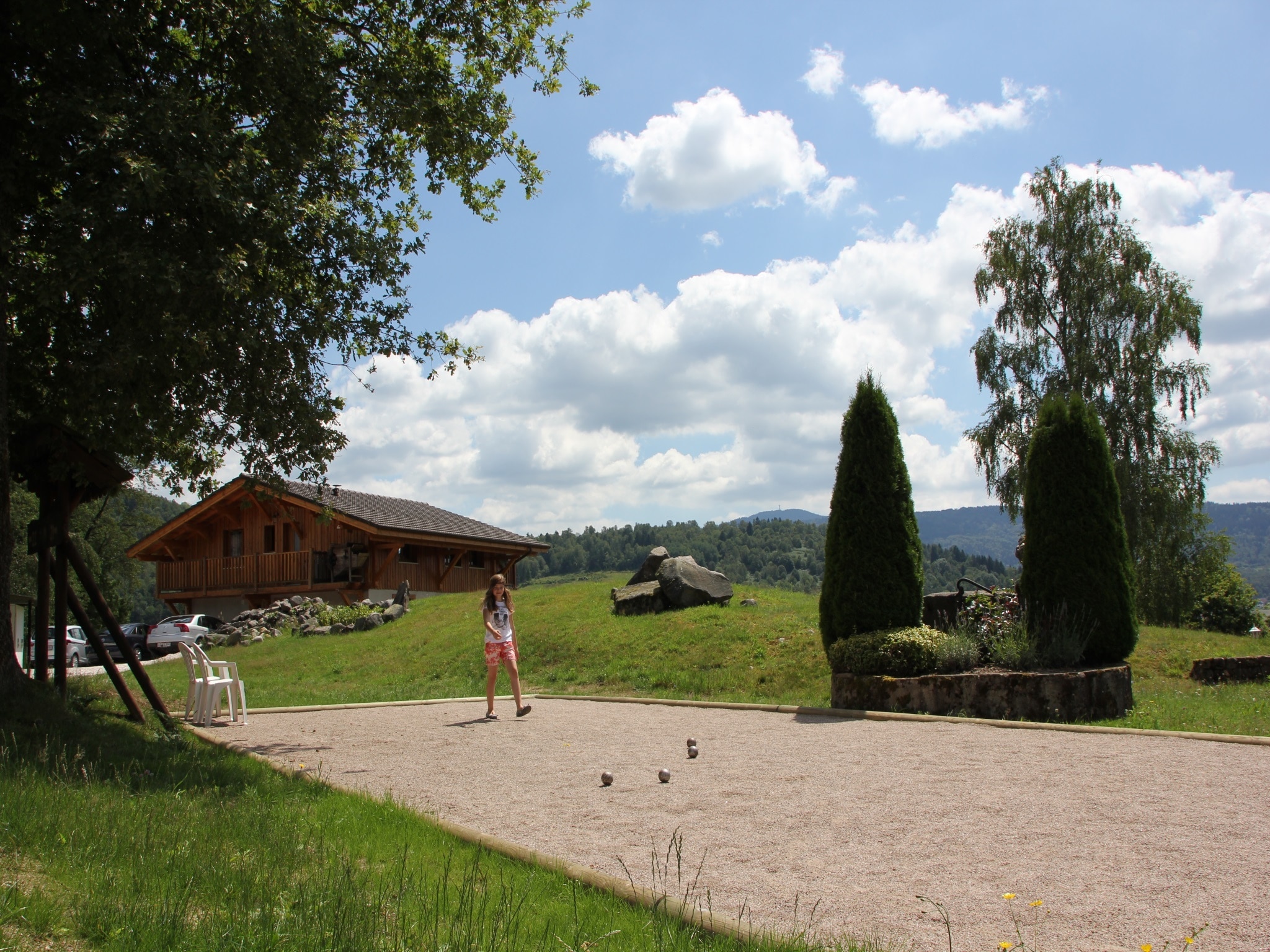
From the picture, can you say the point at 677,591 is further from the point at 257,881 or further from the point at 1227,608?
the point at 1227,608

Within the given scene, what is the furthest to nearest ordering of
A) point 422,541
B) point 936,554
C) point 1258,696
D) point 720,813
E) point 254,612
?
point 936,554
point 422,541
point 254,612
point 1258,696
point 720,813

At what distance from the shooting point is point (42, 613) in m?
9.16

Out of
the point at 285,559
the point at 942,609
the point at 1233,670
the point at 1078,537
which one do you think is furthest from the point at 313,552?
the point at 1233,670

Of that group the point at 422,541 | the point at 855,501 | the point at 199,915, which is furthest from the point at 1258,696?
the point at 422,541

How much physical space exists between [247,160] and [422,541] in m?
27.7

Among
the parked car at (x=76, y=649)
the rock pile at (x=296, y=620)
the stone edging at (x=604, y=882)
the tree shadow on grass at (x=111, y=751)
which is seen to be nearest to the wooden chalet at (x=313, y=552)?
the rock pile at (x=296, y=620)

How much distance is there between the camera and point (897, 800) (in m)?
6.06

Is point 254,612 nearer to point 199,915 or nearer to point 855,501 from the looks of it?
point 855,501

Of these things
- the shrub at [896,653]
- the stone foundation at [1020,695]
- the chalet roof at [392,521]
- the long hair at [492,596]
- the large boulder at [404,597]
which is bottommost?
the stone foundation at [1020,695]

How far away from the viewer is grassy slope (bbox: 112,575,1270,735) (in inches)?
495

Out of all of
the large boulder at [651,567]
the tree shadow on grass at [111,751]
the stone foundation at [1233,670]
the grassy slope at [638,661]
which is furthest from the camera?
the large boulder at [651,567]

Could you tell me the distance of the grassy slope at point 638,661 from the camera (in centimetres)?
1257

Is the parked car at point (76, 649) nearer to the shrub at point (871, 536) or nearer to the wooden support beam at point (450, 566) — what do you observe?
the wooden support beam at point (450, 566)

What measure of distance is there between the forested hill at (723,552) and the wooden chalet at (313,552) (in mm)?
63485
